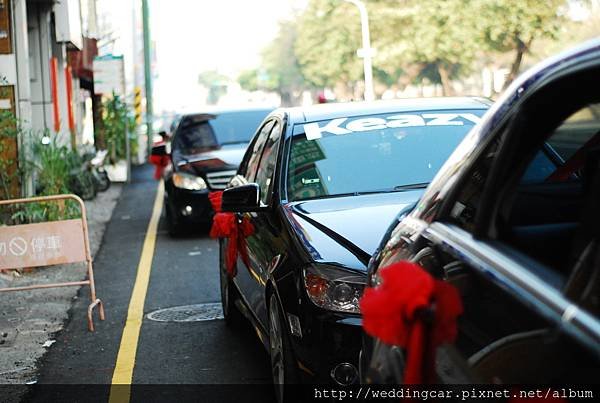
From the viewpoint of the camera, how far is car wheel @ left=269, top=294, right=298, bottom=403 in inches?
205

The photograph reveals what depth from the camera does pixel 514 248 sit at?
9.15ft

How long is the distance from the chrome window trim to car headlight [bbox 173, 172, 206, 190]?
1075 centimetres

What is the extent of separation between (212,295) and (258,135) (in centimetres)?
224

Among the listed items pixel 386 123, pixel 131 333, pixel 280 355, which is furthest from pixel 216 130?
pixel 280 355

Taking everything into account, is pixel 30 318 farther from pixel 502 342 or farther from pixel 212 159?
pixel 502 342

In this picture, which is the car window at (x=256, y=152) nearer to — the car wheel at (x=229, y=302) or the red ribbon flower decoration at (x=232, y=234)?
the red ribbon flower decoration at (x=232, y=234)

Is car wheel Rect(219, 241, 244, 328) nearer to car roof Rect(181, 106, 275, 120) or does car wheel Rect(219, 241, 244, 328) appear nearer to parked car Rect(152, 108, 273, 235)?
parked car Rect(152, 108, 273, 235)

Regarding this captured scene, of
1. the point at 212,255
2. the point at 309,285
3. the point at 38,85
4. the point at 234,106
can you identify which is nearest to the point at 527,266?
the point at 309,285

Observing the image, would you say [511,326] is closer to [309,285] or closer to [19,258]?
[309,285]

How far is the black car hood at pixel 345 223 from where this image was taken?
17.3ft

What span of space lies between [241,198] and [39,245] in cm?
305

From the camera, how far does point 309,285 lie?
16.9ft

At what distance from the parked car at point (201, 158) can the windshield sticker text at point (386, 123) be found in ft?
22.8

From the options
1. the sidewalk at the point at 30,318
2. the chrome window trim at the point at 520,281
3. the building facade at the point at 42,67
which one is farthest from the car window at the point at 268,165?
the building facade at the point at 42,67
